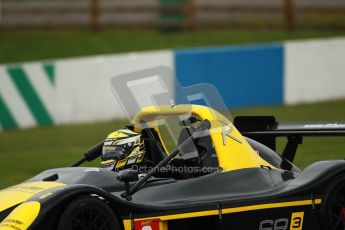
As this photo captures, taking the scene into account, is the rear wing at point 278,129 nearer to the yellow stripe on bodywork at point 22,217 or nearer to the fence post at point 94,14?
the yellow stripe on bodywork at point 22,217

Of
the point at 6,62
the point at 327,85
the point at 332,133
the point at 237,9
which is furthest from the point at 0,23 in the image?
the point at 332,133

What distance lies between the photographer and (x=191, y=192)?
Result: 22.9ft

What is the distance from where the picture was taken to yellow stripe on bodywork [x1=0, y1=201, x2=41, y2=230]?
6.32m

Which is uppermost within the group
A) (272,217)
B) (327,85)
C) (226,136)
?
(226,136)

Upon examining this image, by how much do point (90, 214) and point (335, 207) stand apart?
1.88m

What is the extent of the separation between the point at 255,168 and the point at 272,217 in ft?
1.53

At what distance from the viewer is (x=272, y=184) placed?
7242 mm

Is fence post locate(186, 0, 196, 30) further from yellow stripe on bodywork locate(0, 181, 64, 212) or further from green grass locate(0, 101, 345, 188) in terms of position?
yellow stripe on bodywork locate(0, 181, 64, 212)

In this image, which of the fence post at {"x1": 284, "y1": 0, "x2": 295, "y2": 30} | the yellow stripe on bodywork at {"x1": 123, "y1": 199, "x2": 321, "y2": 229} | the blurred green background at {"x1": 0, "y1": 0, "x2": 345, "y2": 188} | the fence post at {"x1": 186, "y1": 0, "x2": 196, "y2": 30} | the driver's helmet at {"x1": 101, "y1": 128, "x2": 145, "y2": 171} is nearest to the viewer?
the yellow stripe on bodywork at {"x1": 123, "y1": 199, "x2": 321, "y2": 229}

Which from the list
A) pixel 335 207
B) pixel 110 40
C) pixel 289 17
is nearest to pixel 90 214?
pixel 335 207

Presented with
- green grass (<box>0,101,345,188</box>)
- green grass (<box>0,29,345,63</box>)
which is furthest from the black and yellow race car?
green grass (<box>0,29,345,63</box>)

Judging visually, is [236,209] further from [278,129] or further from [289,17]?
[289,17]

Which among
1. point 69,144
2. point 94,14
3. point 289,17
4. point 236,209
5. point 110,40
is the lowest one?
point 69,144

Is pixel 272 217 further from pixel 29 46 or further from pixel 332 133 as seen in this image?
pixel 29 46
